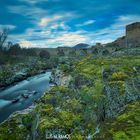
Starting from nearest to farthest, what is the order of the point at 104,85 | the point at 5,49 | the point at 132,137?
1. the point at 132,137
2. the point at 104,85
3. the point at 5,49

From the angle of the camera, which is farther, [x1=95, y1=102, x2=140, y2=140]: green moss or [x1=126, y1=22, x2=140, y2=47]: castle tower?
[x1=126, y1=22, x2=140, y2=47]: castle tower

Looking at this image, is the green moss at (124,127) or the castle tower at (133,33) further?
the castle tower at (133,33)

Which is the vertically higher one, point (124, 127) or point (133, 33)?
point (133, 33)

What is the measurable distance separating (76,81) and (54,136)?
12031 millimetres

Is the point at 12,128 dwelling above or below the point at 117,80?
below

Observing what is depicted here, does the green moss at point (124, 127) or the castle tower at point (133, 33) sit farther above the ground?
the castle tower at point (133, 33)

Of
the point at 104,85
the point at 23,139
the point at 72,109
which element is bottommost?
the point at 23,139

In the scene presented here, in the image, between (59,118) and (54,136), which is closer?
(54,136)

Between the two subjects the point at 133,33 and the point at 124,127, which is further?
the point at 133,33

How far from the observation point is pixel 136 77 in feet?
76.7

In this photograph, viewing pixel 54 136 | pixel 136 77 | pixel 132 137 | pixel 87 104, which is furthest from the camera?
pixel 136 77

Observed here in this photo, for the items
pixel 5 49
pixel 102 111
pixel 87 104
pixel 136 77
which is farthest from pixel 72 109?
pixel 5 49

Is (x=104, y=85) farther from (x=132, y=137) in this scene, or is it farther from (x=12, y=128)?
(x=132, y=137)

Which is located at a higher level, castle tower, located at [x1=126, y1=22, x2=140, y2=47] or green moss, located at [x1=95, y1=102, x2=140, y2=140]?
castle tower, located at [x1=126, y1=22, x2=140, y2=47]
